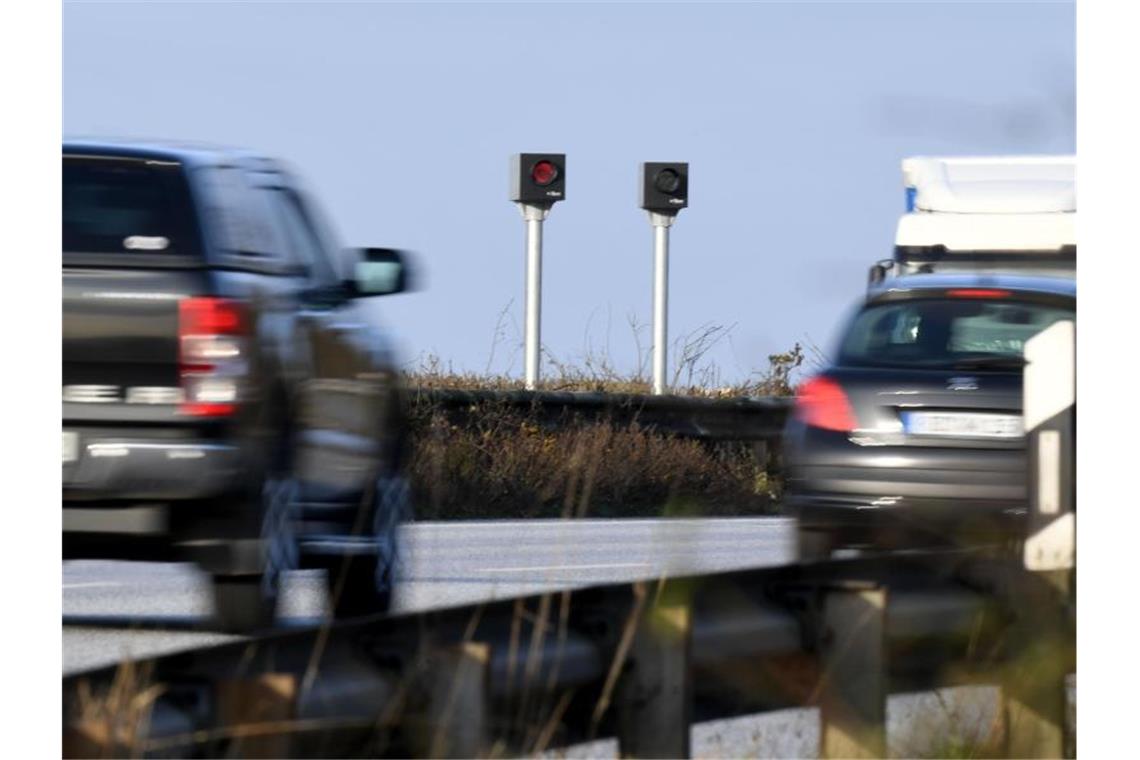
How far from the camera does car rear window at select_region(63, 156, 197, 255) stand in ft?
30.1

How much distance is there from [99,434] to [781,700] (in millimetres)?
3768

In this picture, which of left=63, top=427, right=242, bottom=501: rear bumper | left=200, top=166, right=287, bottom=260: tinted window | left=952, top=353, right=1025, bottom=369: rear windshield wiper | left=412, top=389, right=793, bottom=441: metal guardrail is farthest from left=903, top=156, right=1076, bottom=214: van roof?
left=63, top=427, right=242, bottom=501: rear bumper

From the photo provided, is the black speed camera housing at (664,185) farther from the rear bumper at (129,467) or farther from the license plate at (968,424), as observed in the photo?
the rear bumper at (129,467)

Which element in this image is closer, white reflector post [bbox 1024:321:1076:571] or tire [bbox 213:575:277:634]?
white reflector post [bbox 1024:321:1076:571]

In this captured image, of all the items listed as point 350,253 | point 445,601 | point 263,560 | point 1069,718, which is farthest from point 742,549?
point 1069,718

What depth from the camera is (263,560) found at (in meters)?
9.38

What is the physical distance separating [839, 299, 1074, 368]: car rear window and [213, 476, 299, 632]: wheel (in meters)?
3.98

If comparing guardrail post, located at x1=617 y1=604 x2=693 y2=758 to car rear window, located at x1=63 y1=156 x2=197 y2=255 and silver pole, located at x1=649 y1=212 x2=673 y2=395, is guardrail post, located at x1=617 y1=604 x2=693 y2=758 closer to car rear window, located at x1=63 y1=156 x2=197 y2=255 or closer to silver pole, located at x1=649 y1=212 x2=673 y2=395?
car rear window, located at x1=63 y1=156 x2=197 y2=255

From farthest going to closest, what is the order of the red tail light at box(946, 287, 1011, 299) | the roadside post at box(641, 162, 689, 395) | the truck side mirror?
the roadside post at box(641, 162, 689, 395) → the red tail light at box(946, 287, 1011, 299) → the truck side mirror

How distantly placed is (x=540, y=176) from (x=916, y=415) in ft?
45.4

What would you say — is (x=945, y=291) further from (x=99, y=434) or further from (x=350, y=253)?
(x=99, y=434)

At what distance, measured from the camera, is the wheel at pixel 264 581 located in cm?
937

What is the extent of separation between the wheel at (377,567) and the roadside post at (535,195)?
13503 millimetres

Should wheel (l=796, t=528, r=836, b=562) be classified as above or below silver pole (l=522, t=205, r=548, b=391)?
below
